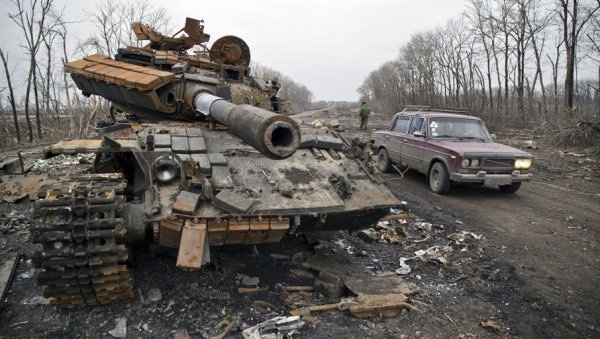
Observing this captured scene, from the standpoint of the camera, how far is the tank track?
3576mm

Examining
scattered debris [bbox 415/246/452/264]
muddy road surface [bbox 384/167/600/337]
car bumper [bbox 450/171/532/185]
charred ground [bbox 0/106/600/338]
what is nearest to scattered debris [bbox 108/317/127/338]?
charred ground [bbox 0/106/600/338]

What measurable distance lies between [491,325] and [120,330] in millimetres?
3500

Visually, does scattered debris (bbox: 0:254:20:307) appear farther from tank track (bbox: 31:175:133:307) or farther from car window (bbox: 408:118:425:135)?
car window (bbox: 408:118:425:135)

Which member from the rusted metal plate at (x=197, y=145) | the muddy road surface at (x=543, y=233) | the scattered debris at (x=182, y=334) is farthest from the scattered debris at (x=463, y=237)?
the scattered debris at (x=182, y=334)

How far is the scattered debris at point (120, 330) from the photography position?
378 centimetres

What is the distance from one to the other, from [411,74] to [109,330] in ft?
155

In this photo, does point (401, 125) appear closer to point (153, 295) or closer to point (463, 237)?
point (463, 237)

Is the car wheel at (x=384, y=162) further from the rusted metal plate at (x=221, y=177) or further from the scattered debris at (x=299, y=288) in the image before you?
the rusted metal plate at (x=221, y=177)

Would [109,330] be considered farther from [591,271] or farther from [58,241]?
[591,271]

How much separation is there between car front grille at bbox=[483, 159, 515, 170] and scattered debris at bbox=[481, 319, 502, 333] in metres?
5.14

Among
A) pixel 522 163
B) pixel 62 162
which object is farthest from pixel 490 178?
pixel 62 162

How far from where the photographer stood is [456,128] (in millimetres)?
9938

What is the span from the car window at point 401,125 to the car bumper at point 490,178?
2449 millimetres

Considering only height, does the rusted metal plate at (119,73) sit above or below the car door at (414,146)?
above
